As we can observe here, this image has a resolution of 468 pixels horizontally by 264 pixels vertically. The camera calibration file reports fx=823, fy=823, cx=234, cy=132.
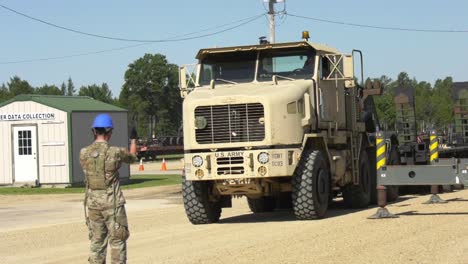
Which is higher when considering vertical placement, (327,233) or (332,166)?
(332,166)

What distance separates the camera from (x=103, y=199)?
8.71 m

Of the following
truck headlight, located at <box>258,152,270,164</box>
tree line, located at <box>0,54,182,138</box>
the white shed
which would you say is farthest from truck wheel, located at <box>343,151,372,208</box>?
tree line, located at <box>0,54,182,138</box>

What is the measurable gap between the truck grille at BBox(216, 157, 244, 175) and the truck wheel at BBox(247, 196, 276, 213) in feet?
12.1

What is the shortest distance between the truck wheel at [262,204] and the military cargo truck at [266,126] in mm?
1809

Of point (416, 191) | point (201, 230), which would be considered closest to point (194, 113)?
point (201, 230)

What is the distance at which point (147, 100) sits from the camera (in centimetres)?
9894

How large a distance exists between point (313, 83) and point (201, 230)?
3474 millimetres

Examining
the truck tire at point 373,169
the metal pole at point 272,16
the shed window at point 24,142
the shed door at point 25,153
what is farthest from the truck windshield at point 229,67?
the metal pole at point 272,16

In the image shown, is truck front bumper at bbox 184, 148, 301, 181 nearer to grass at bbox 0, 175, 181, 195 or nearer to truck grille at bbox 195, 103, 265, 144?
truck grille at bbox 195, 103, 265, 144

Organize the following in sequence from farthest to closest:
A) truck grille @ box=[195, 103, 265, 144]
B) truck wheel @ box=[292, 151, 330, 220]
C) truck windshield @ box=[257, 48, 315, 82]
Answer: truck windshield @ box=[257, 48, 315, 82], truck wheel @ box=[292, 151, 330, 220], truck grille @ box=[195, 103, 265, 144]

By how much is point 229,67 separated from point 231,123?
188 cm

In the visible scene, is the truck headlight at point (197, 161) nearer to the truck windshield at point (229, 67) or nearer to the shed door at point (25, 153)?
the truck windshield at point (229, 67)

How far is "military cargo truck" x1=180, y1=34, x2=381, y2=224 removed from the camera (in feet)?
47.4

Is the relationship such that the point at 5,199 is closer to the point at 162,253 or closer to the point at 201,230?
the point at 201,230
